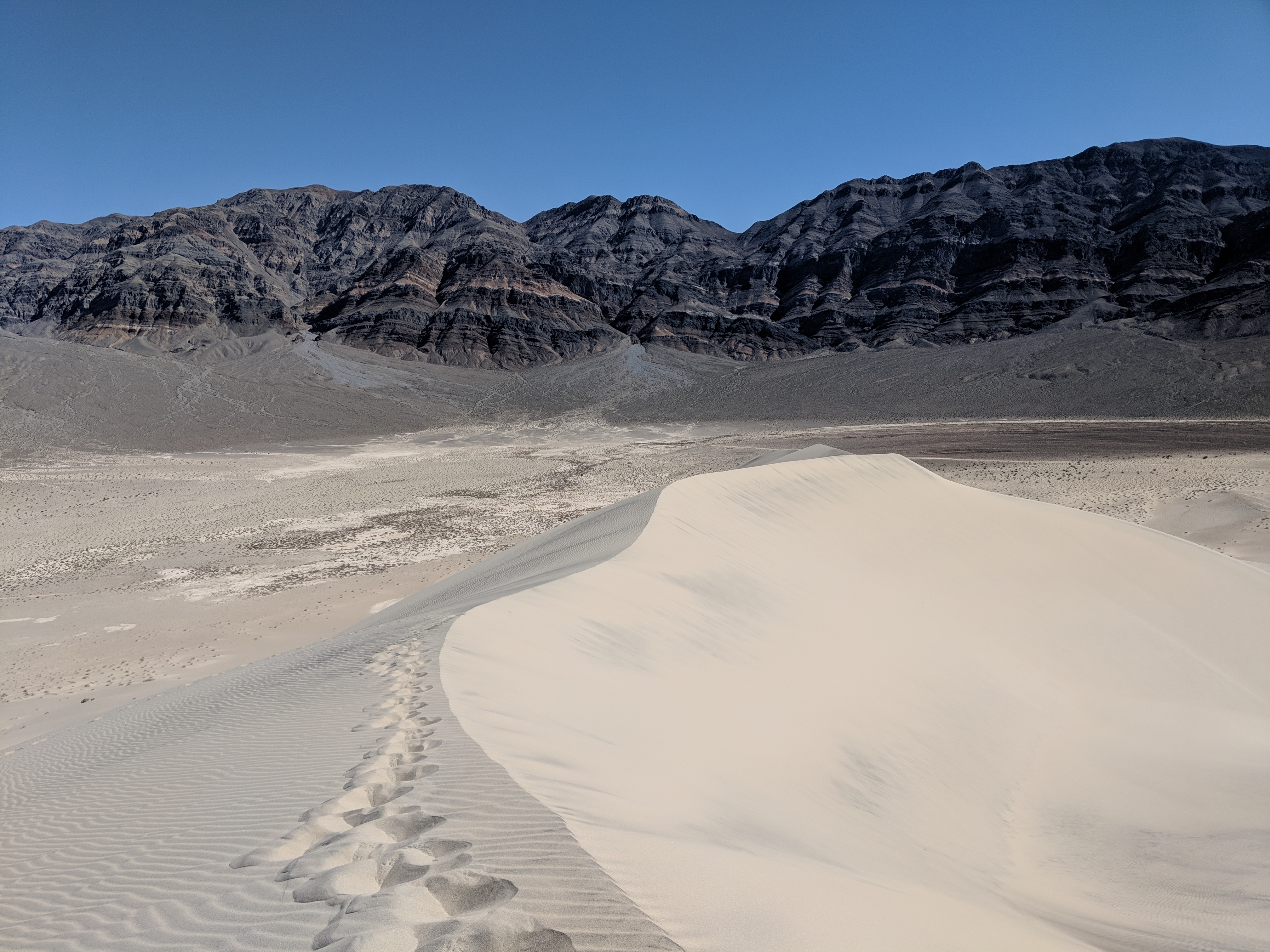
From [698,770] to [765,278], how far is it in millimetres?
114229

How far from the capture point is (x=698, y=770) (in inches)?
158

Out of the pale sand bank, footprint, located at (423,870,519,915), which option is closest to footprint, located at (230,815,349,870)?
footprint, located at (423,870,519,915)

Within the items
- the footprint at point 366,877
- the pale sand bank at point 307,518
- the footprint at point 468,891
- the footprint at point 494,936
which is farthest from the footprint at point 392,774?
the pale sand bank at point 307,518

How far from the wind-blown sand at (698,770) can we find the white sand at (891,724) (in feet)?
0.10

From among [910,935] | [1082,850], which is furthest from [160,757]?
[1082,850]

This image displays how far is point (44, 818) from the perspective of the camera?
3840mm

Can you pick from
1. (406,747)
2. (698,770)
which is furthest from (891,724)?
(406,747)

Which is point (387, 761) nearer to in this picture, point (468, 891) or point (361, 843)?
point (361, 843)

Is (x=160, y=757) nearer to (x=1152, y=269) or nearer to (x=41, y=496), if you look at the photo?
(x=41, y=496)

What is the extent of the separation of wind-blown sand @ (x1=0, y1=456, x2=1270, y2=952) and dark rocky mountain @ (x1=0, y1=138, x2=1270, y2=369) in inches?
2522

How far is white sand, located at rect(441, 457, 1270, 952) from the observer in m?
2.82

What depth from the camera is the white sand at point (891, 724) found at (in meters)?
2.82

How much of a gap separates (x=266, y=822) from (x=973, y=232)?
114 meters

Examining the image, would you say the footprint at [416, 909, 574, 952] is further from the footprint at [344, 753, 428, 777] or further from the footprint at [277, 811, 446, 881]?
the footprint at [344, 753, 428, 777]
